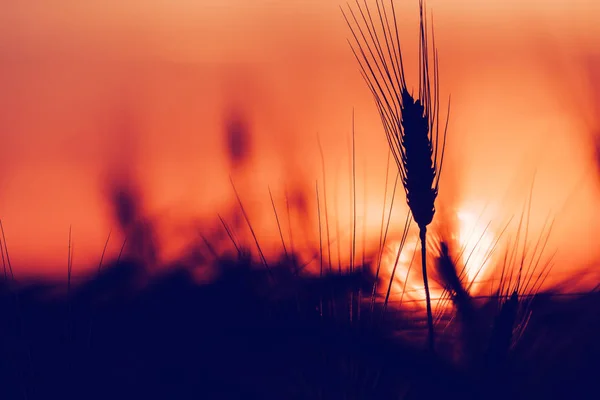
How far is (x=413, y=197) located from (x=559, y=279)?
621 millimetres

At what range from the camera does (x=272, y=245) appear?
6.61 ft

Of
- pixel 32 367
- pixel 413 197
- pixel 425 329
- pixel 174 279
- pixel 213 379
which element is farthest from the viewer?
pixel 174 279

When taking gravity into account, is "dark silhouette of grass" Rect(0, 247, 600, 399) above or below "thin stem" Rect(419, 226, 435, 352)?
below

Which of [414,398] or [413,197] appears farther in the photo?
[414,398]

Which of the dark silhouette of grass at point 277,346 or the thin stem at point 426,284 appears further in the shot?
the dark silhouette of grass at point 277,346

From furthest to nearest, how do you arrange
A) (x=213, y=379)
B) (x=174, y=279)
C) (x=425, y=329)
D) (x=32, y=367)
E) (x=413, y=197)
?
(x=174, y=279)
(x=213, y=379)
(x=425, y=329)
(x=32, y=367)
(x=413, y=197)

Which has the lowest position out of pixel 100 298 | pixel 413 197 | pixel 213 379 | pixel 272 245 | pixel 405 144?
pixel 213 379

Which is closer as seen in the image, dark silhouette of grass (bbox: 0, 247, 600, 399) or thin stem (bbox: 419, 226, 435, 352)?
thin stem (bbox: 419, 226, 435, 352)

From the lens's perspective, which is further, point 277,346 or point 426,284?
point 277,346

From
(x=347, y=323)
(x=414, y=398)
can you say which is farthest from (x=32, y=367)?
(x=414, y=398)

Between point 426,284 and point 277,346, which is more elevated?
point 426,284

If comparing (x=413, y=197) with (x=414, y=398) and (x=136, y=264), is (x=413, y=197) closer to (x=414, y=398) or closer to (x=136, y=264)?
(x=414, y=398)

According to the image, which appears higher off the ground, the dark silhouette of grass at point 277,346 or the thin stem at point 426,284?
the thin stem at point 426,284

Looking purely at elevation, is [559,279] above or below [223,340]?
above
